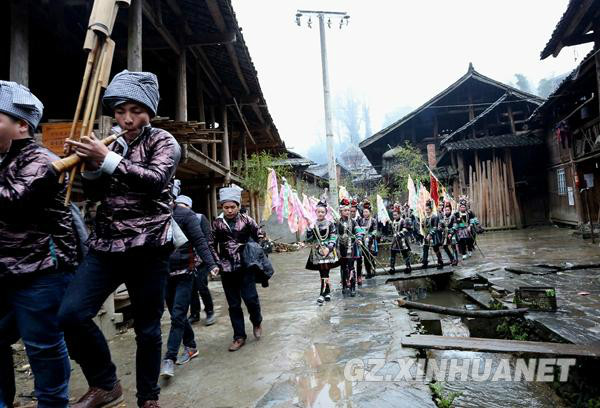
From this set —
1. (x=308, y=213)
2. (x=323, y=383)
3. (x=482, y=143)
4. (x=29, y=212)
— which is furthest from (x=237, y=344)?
(x=482, y=143)

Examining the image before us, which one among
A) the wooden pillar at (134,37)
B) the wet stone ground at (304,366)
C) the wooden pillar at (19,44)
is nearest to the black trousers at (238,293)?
the wet stone ground at (304,366)

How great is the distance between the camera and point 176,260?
12.7ft

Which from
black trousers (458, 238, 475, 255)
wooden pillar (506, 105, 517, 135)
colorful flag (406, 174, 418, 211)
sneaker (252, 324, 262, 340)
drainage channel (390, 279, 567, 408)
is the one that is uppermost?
wooden pillar (506, 105, 517, 135)

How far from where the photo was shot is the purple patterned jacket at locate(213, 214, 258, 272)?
13.5ft

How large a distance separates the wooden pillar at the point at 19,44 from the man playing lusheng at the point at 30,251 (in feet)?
11.6

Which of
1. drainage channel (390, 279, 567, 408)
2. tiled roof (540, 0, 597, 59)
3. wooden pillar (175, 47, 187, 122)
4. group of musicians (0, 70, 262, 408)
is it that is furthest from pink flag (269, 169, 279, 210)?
tiled roof (540, 0, 597, 59)

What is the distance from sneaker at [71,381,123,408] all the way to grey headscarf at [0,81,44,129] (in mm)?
1862

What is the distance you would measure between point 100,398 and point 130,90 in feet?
7.04

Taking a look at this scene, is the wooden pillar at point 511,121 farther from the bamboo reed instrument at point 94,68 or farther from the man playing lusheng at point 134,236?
the bamboo reed instrument at point 94,68

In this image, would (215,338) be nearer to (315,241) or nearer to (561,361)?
(315,241)

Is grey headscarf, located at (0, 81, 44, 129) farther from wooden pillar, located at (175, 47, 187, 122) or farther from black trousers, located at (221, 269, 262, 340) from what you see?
wooden pillar, located at (175, 47, 187, 122)

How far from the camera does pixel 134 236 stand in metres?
2.15

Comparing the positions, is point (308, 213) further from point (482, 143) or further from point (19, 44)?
point (482, 143)

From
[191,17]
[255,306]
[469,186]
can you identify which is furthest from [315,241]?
[469,186]
